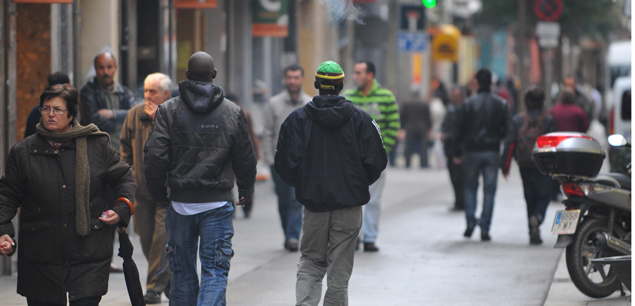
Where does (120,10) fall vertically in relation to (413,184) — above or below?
above

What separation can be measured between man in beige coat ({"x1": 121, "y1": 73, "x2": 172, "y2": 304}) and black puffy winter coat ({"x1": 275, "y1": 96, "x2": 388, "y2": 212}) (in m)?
1.39

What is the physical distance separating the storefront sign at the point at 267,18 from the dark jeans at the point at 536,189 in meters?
7.11

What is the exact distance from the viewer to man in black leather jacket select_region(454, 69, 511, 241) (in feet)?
36.4

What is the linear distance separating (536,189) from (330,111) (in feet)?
16.4

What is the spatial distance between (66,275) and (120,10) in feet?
23.1

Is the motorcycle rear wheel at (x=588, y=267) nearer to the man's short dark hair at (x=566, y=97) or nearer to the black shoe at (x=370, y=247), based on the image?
the black shoe at (x=370, y=247)

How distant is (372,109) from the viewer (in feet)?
33.9

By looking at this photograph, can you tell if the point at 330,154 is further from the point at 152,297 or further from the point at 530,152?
the point at 530,152

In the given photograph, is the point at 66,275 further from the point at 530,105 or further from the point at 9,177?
the point at 530,105

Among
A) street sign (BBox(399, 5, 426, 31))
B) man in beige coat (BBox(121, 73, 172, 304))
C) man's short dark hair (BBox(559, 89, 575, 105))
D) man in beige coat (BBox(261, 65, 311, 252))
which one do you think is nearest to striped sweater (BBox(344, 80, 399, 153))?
man in beige coat (BBox(261, 65, 311, 252))

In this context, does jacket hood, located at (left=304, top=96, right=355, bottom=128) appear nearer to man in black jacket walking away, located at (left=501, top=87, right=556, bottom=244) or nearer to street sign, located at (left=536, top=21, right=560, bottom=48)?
man in black jacket walking away, located at (left=501, top=87, right=556, bottom=244)

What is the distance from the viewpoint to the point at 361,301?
25.7 ft

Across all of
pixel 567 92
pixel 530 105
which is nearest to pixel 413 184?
pixel 567 92

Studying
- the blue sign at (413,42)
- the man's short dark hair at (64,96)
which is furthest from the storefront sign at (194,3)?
the man's short dark hair at (64,96)
